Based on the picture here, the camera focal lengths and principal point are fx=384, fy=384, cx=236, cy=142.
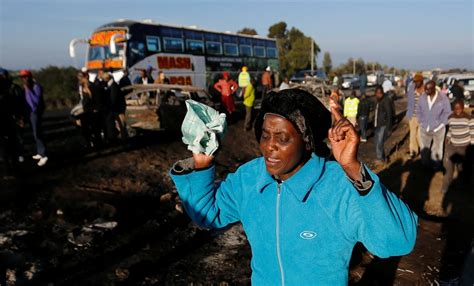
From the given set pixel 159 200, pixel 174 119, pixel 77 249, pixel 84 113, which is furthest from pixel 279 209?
pixel 174 119

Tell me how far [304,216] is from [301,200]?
0.20 ft

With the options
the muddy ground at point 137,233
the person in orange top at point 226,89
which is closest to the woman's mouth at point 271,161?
the muddy ground at point 137,233

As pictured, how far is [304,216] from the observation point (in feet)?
4.72

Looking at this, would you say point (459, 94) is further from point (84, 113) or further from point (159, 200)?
point (84, 113)

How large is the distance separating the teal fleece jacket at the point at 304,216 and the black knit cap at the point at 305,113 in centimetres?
9

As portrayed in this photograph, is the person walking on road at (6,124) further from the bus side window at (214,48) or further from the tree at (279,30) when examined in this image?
the tree at (279,30)

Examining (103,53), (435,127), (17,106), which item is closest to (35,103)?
(17,106)

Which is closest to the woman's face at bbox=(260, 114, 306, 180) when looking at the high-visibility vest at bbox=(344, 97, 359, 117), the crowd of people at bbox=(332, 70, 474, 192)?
the crowd of people at bbox=(332, 70, 474, 192)

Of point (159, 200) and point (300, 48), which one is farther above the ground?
point (300, 48)

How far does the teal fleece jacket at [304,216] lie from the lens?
4.08 feet

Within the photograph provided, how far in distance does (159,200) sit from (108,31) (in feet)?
37.9

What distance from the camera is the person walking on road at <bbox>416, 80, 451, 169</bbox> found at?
7266mm

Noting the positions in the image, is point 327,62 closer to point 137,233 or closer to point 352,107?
point 352,107

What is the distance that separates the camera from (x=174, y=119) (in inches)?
442
